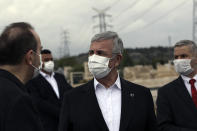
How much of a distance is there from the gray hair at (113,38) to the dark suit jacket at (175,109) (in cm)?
91

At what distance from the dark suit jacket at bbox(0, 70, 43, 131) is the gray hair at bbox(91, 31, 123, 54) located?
1.51 meters

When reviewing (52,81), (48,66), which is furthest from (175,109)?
(48,66)

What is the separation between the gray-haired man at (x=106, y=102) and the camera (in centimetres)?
328

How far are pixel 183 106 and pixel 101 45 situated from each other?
1.30 metres

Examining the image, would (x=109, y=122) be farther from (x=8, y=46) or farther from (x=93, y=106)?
(x=8, y=46)

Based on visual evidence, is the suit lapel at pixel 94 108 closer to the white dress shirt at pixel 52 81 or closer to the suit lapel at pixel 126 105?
the suit lapel at pixel 126 105

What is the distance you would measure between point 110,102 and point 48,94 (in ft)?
11.0

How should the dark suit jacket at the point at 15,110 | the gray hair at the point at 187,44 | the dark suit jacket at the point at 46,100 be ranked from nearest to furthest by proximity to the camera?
the dark suit jacket at the point at 15,110 < the gray hair at the point at 187,44 < the dark suit jacket at the point at 46,100

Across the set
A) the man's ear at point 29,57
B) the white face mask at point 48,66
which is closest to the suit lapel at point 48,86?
the white face mask at point 48,66

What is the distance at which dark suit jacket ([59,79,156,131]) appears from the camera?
3.26 m

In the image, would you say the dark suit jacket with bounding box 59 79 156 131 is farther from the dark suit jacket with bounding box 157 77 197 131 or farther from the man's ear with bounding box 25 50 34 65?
the man's ear with bounding box 25 50 34 65

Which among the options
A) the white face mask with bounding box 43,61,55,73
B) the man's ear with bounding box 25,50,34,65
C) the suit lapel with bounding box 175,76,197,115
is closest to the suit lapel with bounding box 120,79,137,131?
the suit lapel with bounding box 175,76,197,115

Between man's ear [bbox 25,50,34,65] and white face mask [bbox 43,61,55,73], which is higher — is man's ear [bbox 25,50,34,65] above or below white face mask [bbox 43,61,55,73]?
above

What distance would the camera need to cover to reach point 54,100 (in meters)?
6.61
